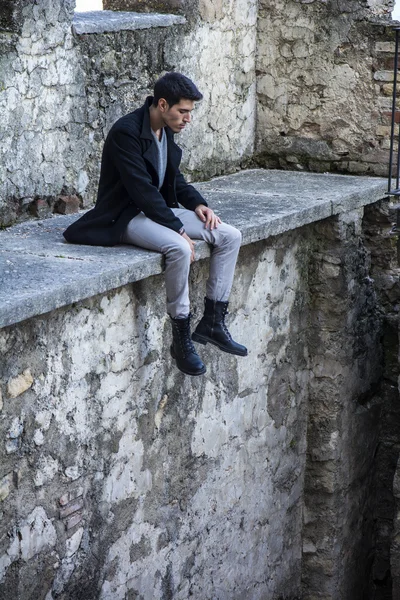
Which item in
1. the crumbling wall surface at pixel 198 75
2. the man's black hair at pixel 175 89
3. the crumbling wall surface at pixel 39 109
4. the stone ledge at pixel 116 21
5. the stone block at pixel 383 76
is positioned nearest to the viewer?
the man's black hair at pixel 175 89

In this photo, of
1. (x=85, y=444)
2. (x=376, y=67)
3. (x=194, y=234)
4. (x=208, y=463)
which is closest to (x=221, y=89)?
(x=376, y=67)

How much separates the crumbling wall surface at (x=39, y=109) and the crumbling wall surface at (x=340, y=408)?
1622 mm

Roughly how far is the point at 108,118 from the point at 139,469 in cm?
168

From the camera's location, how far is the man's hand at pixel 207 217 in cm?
420

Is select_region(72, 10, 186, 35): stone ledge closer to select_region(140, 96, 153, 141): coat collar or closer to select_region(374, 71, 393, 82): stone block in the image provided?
select_region(140, 96, 153, 141): coat collar

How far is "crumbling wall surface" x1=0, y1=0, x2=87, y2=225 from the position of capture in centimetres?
419

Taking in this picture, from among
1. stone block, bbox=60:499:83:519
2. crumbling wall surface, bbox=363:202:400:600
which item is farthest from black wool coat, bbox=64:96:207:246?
crumbling wall surface, bbox=363:202:400:600

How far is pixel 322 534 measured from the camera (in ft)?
19.7

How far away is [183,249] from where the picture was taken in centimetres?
392

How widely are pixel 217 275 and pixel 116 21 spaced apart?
140 centimetres

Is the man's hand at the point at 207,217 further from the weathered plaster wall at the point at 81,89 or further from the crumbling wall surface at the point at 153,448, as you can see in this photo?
the weathered plaster wall at the point at 81,89

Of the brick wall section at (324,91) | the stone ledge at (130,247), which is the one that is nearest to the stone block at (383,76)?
the brick wall section at (324,91)

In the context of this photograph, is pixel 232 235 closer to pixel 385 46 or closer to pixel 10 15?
pixel 10 15

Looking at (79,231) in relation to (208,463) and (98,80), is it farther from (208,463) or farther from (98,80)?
(208,463)
